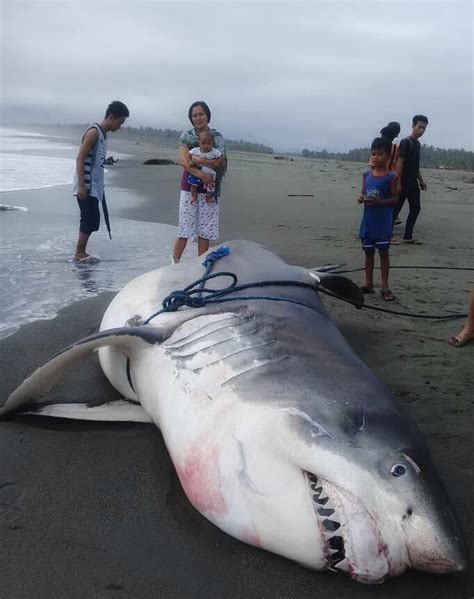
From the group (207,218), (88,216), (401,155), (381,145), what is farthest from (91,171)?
(401,155)

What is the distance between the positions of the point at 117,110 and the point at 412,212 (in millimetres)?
4605

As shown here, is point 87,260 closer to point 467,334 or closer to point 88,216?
point 88,216

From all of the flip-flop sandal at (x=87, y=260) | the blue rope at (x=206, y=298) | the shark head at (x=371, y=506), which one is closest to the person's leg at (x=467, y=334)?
the blue rope at (x=206, y=298)

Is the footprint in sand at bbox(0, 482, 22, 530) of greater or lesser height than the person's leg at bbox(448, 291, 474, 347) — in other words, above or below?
below

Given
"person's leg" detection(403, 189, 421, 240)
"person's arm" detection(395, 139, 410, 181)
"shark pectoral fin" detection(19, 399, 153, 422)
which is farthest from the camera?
"person's leg" detection(403, 189, 421, 240)

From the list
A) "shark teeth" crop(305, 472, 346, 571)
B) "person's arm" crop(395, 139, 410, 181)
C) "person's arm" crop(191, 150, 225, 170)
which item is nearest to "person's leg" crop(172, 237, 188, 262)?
"person's arm" crop(191, 150, 225, 170)

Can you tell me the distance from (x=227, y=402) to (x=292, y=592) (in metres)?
0.68

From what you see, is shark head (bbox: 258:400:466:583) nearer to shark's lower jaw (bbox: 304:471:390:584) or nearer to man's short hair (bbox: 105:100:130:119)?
shark's lower jaw (bbox: 304:471:390:584)

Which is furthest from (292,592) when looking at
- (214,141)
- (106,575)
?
(214,141)

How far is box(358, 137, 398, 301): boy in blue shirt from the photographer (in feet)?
19.3

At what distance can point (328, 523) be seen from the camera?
1858mm

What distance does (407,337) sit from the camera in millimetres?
4730

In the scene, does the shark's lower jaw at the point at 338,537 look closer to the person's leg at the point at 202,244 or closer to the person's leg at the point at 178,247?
the person's leg at the point at 178,247

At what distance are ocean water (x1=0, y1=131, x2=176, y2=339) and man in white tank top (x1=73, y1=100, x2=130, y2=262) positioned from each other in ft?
1.10
